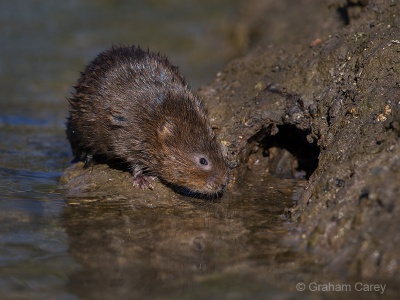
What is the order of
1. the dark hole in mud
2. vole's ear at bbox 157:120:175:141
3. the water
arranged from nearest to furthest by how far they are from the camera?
1. the water
2. vole's ear at bbox 157:120:175:141
3. the dark hole in mud

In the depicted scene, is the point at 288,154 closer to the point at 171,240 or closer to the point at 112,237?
the point at 171,240

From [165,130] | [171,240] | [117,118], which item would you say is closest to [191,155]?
[165,130]

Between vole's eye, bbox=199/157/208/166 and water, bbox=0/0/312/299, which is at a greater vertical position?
vole's eye, bbox=199/157/208/166

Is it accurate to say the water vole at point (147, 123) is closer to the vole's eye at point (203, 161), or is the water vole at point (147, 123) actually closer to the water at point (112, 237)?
the vole's eye at point (203, 161)

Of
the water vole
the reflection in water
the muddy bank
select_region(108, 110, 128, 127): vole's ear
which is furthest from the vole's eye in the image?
select_region(108, 110, 128, 127): vole's ear

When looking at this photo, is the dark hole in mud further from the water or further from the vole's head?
the vole's head

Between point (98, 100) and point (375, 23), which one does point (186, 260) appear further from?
point (375, 23)

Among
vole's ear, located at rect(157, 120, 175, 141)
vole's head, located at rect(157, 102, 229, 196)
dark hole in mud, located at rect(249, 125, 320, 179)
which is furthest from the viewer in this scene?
dark hole in mud, located at rect(249, 125, 320, 179)

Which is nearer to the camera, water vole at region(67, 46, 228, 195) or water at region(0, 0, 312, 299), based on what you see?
water at region(0, 0, 312, 299)
